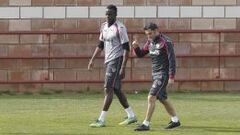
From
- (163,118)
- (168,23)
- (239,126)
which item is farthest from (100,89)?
(239,126)

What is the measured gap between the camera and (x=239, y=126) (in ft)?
41.1

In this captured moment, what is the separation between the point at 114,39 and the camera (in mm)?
12578

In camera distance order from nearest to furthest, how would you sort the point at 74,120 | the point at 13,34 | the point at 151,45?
the point at 151,45
the point at 74,120
the point at 13,34

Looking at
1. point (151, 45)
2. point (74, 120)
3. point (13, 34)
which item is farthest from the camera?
point (13, 34)

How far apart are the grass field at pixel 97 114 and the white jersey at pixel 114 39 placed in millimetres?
1235

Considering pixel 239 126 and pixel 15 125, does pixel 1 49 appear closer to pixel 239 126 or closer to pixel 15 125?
pixel 15 125

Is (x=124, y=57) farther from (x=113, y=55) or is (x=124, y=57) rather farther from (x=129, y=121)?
(x=129, y=121)

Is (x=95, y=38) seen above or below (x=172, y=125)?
above

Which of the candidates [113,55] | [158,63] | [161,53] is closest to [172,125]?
[158,63]

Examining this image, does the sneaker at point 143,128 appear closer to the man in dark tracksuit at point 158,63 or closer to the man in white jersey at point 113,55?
the man in dark tracksuit at point 158,63

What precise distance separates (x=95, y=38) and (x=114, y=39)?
7.23 metres

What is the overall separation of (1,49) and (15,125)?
7413mm

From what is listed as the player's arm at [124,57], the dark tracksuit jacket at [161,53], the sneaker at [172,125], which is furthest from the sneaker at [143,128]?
the player's arm at [124,57]

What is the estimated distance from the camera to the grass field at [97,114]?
11.9m
